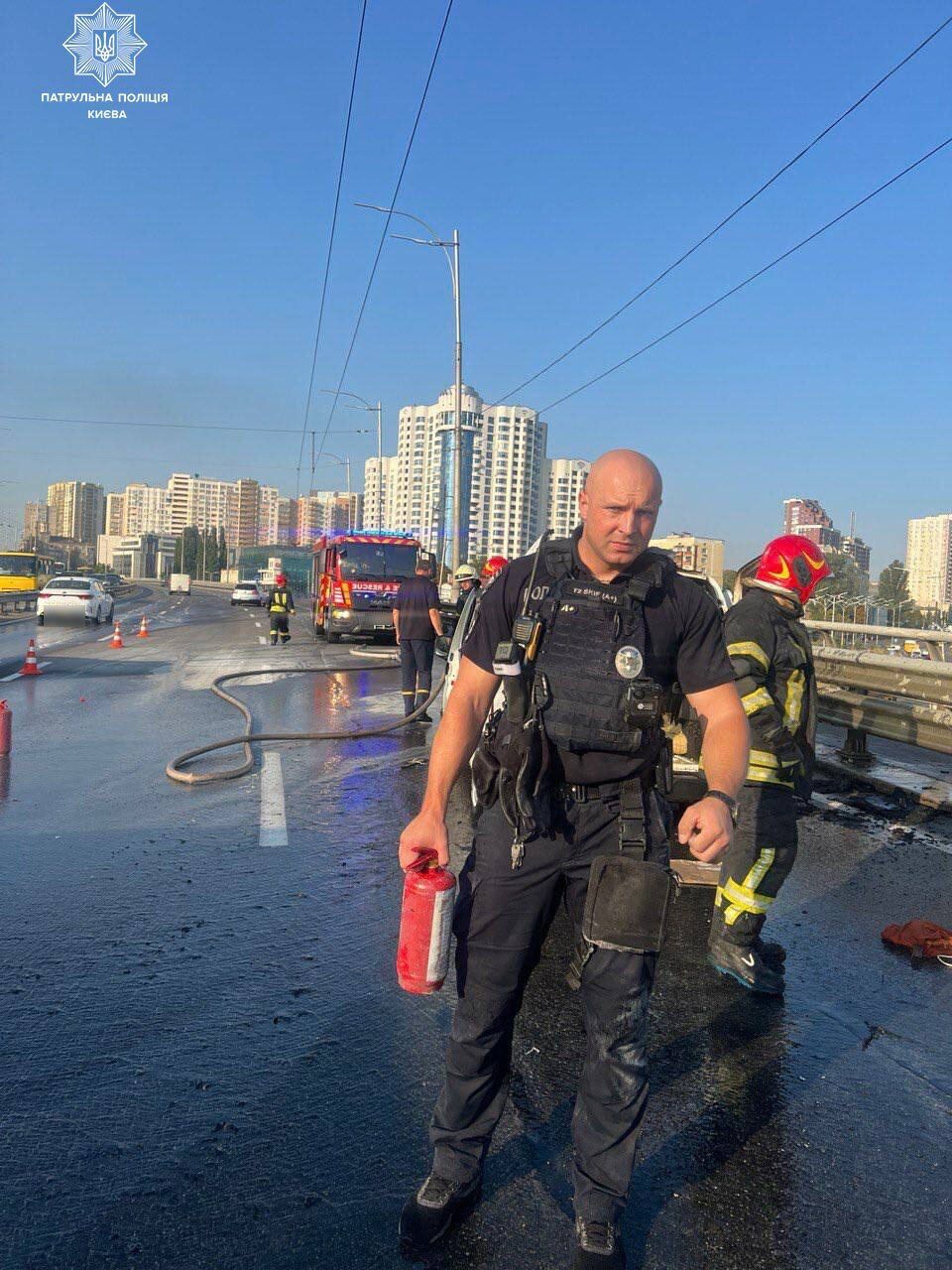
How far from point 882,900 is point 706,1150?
317cm

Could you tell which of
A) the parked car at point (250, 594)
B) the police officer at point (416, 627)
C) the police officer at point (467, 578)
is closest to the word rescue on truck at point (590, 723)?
the police officer at point (467, 578)

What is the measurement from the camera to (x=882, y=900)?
589 cm

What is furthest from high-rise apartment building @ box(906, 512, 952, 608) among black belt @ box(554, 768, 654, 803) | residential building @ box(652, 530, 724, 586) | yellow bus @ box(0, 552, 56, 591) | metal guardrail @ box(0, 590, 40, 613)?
black belt @ box(554, 768, 654, 803)

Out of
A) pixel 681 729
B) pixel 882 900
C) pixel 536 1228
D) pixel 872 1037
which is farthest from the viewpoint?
pixel 681 729

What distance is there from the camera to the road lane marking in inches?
268

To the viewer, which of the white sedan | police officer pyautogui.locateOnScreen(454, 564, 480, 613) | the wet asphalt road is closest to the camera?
the wet asphalt road

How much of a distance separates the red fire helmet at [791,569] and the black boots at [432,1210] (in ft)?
9.35

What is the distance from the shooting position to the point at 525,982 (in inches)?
112

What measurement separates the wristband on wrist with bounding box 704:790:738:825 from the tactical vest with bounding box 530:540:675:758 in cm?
19

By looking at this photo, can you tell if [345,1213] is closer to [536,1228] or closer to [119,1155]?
[536,1228]

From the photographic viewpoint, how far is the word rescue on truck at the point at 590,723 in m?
2.76

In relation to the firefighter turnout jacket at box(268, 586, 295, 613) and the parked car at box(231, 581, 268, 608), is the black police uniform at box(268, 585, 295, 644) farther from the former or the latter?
the parked car at box(231, 581, 268, 608)

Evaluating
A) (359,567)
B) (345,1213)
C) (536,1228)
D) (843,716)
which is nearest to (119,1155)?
(345,1213)

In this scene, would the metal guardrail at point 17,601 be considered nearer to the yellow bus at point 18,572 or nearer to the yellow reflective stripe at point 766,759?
the yellow bus at point 18,572
